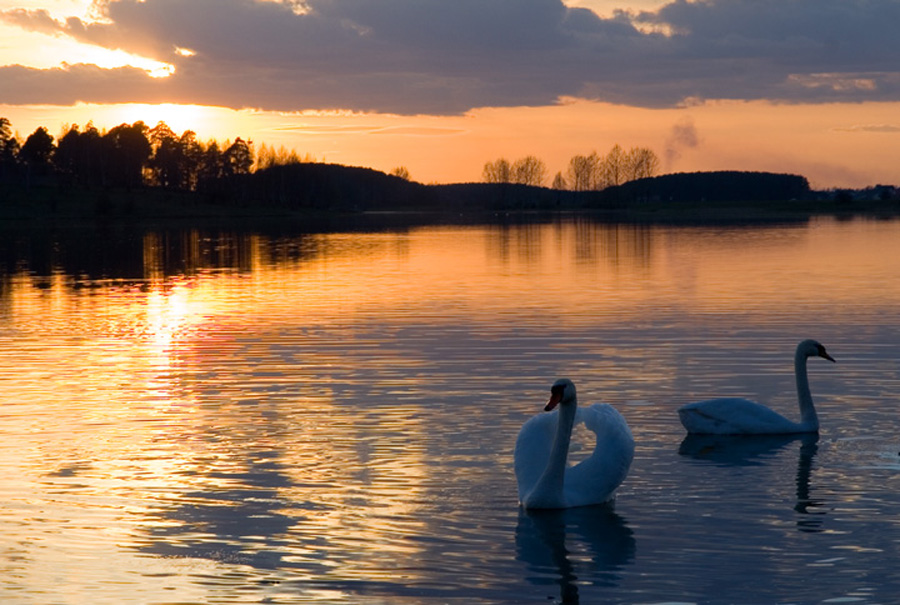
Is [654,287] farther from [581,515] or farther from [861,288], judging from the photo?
[581,515]

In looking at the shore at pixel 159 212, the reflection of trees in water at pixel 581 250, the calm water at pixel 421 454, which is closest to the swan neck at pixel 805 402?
the calm water at pixel 421 454

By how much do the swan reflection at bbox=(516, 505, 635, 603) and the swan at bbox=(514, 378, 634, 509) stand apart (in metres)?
0.16

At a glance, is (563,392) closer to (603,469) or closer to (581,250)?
(603,469)

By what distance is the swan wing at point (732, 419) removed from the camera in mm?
16375

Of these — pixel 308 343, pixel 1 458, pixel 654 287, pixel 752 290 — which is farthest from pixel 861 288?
pixel 1 458

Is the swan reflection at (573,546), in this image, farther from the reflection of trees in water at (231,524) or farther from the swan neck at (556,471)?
the reflection of trees in water at (231,524)

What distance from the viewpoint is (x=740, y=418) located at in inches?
650

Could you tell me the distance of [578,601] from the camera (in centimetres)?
1014

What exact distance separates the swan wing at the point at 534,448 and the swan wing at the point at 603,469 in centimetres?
35

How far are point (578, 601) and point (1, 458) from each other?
8.33m

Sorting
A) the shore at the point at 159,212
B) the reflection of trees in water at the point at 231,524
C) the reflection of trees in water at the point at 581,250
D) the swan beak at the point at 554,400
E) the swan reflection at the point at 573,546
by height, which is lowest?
the swan reflection at the point at 573,546

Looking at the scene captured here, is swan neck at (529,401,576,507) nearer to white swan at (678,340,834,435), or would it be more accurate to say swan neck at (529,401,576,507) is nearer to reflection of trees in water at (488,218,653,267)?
white swan at (678,340,834,435)

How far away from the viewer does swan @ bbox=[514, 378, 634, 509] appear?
1260 cm

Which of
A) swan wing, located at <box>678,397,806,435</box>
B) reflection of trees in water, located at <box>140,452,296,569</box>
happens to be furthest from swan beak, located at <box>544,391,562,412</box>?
swan wing, located at <box>678,397,806,435</box>
